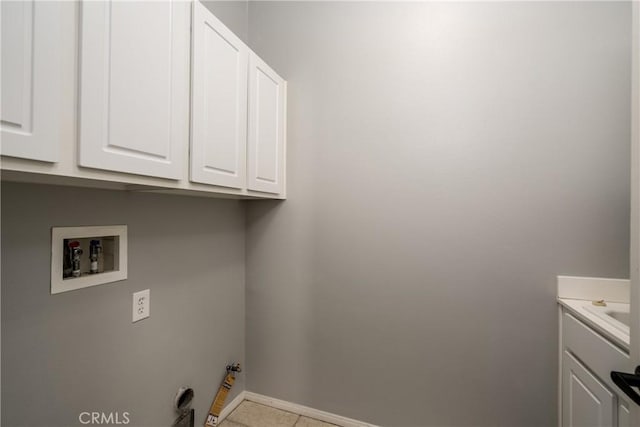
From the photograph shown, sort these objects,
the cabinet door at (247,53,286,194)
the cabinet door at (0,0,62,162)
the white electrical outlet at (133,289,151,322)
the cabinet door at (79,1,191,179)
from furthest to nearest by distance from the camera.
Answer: the cabinet door at (247,53,286,194), the white electrical outlet at (133,289,151,322), the cabinet door at (79,1,191,179), the cabinet door at (0,0,62,162)

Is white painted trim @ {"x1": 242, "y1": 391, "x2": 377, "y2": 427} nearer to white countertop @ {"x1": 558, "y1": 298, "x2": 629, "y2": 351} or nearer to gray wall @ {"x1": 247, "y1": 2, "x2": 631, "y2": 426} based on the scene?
gray wall @ {"x1": 247, "y1": 2, "x2": 631, "y2": 426}

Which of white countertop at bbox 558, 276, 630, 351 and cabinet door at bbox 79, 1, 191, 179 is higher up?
cabinet door at bbox 79, 1, 191, 179

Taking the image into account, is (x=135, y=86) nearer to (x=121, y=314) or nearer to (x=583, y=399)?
(x=121, y=314)

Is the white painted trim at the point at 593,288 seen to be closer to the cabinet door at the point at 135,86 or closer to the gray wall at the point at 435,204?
the gray wall at the point at 435,204

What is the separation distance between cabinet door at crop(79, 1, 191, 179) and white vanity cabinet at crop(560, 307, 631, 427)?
1644 mm

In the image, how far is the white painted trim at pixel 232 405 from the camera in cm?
167

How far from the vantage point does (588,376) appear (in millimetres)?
1060

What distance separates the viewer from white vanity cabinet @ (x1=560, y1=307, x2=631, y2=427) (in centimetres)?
90

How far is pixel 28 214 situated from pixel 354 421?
1847 millimetres

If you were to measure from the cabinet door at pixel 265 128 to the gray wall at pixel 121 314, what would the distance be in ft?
1.11

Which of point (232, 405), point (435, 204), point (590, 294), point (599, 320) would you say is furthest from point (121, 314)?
point (590, 294)

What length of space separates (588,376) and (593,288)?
0.43 meters

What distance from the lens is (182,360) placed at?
1408 mm

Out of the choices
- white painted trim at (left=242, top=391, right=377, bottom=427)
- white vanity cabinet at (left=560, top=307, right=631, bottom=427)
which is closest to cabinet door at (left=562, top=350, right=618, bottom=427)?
white vanity cabinet at (left=560, top=307, right=631, bottom=427)
